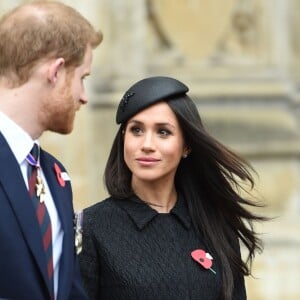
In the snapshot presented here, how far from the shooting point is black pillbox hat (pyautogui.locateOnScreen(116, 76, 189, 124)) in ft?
12.6

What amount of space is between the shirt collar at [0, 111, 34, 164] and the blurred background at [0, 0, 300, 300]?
425cm

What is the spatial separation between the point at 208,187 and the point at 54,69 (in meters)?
1.05

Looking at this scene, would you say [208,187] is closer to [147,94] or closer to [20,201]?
[147,94]

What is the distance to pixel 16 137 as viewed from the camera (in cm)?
320

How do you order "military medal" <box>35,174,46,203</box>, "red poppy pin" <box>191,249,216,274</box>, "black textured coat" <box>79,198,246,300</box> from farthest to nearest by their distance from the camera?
"red poppy pin" <box>191,249,216,274</box>
"black textured coat" <box>79,198,246,300</box>
"military medal" <box>35,174,46,203</box>

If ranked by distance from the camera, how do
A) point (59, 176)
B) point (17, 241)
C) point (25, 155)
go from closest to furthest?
1. point (17, 241)
2. point (25, 155)
3. point (59, 176)

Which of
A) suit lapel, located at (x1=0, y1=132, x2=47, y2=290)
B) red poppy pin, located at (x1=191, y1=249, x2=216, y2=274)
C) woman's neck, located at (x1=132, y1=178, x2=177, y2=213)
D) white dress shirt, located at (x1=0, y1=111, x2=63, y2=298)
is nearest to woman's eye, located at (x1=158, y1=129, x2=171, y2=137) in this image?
woman's neck, located at (x1=132, y1=178, x2=177, y2=213)

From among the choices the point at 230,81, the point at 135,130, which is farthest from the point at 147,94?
the point at 230,81

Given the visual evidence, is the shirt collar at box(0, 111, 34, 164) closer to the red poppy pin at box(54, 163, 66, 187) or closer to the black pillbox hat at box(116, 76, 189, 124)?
the red poppy pin at box(54, 163, 66, 187)

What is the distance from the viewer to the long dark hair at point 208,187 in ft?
12.8

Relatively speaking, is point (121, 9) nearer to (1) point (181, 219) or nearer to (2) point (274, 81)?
(2) point (274, 81)

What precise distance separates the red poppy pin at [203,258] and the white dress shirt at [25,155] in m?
0.64

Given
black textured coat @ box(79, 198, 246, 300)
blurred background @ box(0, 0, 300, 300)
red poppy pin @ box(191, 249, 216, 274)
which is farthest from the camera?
blurred background @ box(0, 0, 300, 300)

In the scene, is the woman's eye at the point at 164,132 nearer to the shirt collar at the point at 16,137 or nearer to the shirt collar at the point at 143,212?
the shirt collar at the point at 143,212
